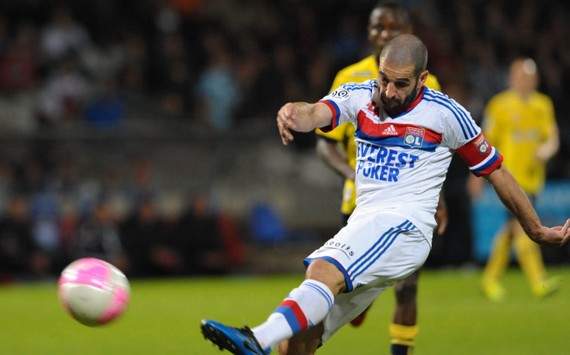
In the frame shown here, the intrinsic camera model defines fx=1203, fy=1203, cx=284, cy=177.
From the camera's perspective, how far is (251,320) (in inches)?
451

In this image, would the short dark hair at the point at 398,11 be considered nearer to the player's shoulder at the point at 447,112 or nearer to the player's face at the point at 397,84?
the player's shoulder at the point at 447,112

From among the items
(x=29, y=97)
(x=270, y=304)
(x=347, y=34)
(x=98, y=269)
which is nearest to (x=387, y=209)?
(x=98, y=269)

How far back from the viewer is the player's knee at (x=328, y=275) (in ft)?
19.6

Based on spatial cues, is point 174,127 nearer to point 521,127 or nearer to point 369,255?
point 521,127

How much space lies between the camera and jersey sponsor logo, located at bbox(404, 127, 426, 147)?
6.41m

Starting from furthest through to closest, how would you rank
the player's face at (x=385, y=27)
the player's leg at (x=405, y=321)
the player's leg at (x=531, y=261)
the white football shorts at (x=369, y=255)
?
the player's leg at (x=531, y=261) < the player's face at (x=385, y=27) < the player's leg at (x=405, y=321) < the white football shorts at (x=369, y=255)

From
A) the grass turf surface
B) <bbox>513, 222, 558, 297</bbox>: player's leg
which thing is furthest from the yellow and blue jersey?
the grass turf surface

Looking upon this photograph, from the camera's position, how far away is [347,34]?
20.3 m

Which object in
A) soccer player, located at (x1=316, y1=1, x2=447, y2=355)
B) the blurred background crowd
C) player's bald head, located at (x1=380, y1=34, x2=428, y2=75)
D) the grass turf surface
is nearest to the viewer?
player's bald head, located at (x1=380, y1=34, x2=428, y2=75)

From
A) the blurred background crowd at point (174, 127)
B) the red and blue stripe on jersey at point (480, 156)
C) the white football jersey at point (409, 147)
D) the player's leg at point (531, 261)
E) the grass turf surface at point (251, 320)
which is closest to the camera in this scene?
the white football jersey at point (409, 147)

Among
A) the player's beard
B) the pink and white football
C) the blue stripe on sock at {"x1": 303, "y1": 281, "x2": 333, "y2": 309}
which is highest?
the player's beard

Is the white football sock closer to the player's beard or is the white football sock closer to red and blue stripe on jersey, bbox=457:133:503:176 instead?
the player's beard

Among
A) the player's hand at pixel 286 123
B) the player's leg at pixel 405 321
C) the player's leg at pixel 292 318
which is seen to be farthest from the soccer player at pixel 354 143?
the player's hand at pixel 286 123

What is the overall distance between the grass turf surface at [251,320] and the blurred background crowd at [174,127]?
108 centimetres
